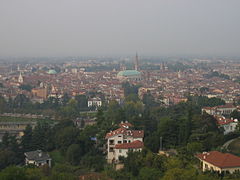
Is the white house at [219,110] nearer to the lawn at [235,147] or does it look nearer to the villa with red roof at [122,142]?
the villa with red roof at [122,142]

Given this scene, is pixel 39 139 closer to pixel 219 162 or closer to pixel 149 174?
pixel 149 174

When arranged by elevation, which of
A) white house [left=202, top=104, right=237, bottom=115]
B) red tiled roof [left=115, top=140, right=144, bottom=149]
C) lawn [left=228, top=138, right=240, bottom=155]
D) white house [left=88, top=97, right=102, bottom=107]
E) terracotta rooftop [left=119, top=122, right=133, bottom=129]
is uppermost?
lawn [left=228, top=138, right=240, bottom=155]

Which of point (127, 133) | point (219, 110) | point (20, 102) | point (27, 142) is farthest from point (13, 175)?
point (20, 102)

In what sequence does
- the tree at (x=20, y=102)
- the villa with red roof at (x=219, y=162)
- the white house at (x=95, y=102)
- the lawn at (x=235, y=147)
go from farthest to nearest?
the white house at (x=95, y=102) → the tree at (x=20, y=102) → the lawn at (x=235, y=147) → the villa with red roof at (x=219, y=162)

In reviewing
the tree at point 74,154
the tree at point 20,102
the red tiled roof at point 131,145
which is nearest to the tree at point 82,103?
the tree at point 20,102

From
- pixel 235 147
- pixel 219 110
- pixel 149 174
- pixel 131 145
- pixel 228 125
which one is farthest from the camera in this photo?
pixel 219 110

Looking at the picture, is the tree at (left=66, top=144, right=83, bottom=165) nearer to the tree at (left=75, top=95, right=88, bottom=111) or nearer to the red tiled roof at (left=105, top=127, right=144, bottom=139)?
the red tiled roof at (left=105, top=127, right=144, bottom=139)

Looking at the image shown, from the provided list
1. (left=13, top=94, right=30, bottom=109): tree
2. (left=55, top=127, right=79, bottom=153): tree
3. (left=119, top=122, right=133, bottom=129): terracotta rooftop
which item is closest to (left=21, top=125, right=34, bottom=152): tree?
(left=55, top=127, right=79, bottom=153): tree

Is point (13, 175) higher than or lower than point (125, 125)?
higher
